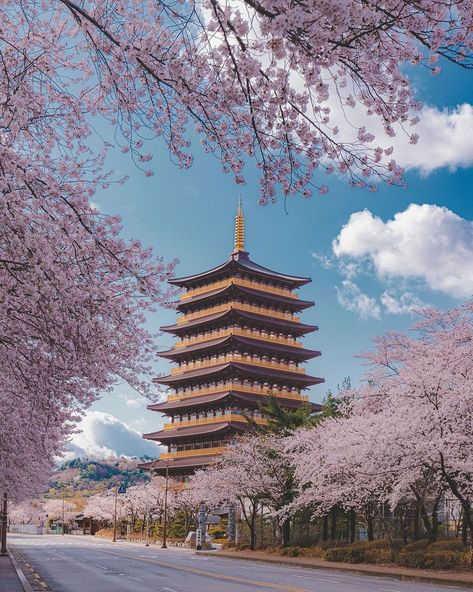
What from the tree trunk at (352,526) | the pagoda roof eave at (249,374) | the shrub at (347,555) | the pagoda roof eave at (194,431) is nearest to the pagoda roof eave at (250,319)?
the pagoda roof eave at (249,374)

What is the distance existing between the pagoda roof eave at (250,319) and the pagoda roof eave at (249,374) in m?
4.52

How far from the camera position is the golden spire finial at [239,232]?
74081mm

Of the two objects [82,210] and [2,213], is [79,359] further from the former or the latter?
[2,213]

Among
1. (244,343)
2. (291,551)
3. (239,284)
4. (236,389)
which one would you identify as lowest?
(291,551)

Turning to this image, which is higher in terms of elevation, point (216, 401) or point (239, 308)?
point (239, 308)

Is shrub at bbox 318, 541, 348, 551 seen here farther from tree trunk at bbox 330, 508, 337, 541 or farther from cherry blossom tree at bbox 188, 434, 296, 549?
cherry blossom tree at bbox 188, 434, 296, 549

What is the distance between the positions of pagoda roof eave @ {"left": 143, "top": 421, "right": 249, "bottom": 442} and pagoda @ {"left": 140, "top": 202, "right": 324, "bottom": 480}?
85 mm

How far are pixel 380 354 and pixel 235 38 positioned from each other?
25.3m

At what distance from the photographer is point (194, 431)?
6241 cm

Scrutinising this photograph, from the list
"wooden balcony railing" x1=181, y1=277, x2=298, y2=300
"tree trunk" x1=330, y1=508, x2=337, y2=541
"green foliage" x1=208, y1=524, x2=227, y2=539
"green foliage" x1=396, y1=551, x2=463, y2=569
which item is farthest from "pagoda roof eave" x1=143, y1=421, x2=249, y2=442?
"green foliage" x1=396, y1=551, x2=463, y2=569

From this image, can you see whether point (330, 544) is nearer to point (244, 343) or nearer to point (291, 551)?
point (291, 551)

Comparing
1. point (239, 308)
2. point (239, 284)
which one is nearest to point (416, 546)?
point (239, 308)

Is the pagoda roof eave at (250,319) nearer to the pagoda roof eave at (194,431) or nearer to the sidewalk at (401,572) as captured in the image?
the pagoda roof eave at (194,431)

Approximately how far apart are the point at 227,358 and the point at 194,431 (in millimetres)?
7151
